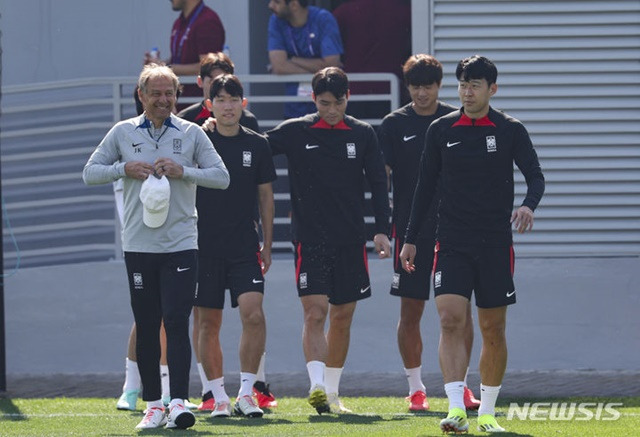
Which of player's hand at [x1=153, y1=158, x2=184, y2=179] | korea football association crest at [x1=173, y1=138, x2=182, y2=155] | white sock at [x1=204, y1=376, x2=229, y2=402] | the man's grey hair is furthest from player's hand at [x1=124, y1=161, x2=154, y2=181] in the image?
white sock at [x1=204, y1=376, x2=229, y2=402]

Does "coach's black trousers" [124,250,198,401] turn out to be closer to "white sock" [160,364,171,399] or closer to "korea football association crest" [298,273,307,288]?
"korea football association crest" [298,273,307,288]

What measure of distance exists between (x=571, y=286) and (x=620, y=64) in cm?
198

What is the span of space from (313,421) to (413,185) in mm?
1908

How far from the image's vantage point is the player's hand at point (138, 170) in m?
9.02

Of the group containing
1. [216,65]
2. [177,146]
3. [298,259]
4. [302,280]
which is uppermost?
[216,65]

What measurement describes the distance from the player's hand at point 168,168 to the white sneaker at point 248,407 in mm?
1888

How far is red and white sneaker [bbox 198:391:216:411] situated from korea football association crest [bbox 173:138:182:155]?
7.27 ft

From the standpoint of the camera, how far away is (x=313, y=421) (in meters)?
9.96

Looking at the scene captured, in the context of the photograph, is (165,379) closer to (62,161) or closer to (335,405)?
(335,405)

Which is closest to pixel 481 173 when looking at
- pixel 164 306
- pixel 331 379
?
pixel 164 306

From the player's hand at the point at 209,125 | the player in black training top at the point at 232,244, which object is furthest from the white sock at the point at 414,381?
the player's hand at the point at 209,125

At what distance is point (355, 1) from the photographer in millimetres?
14242

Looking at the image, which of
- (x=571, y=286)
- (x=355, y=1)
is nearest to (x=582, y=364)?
(x=571, y=286)

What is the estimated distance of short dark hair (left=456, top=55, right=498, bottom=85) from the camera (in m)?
9.15
